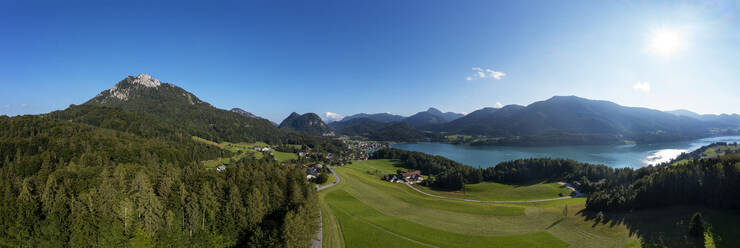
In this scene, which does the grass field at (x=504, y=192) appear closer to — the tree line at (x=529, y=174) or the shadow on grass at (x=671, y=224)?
the tree line at (x=529, y=174)

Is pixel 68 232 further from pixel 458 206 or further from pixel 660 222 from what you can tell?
pixel 660 222

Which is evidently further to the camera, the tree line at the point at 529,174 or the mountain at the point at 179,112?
the mountain at the point at 179,112

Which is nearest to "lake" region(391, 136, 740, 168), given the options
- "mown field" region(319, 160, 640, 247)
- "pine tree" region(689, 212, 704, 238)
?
"mown field" region(319, 160, 640, 247)

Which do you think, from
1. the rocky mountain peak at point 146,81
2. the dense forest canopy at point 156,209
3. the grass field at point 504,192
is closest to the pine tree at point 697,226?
the grass field at point 504,192

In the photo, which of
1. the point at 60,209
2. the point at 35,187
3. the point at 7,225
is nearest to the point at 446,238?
the point at 60,209

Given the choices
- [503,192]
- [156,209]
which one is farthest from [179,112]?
[503,192]

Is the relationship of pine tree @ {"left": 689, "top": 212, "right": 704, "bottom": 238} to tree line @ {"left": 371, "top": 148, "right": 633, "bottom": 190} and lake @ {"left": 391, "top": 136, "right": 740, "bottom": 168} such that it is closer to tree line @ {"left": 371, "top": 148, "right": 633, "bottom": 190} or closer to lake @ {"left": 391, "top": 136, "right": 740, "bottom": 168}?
tree line @ {"left": 371, "top": 148, "right": 633, "bottom": 190}
